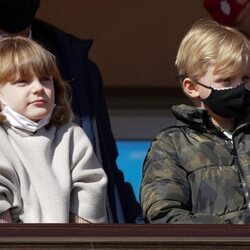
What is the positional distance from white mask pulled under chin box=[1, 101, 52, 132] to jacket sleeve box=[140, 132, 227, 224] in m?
0.38

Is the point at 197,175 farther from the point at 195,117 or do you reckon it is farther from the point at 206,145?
the point at 195,117

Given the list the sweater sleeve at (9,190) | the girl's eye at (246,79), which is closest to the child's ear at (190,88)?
the girl's eye at (246,79)

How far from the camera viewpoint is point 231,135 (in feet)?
21.1

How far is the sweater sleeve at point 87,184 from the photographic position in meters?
6.21

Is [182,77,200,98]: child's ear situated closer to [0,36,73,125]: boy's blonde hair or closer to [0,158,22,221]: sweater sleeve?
[0,36,73,125]: boy's blonde hair

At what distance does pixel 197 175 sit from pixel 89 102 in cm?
68

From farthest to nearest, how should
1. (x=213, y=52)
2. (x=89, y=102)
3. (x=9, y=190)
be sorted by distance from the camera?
1. (x=89, y=102)
2. (x=213, y=52)
3. (x=9, y=190)

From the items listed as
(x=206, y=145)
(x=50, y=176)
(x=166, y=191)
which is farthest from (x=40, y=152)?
(x=206, y=145)

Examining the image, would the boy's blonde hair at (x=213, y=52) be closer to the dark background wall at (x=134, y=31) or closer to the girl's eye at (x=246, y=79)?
the girl's eye at (x=246, y=79)

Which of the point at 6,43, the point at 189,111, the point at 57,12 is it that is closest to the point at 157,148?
the point at 189,111

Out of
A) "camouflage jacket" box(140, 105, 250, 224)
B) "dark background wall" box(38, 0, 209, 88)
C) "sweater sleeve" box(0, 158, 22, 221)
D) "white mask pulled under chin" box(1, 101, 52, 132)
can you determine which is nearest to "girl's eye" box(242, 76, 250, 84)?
"camouflage jacket" box(140, 105, 250, 224)

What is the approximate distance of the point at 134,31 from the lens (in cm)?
854

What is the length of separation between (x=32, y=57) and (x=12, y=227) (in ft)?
2.31

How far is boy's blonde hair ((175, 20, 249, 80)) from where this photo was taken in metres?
6.46
